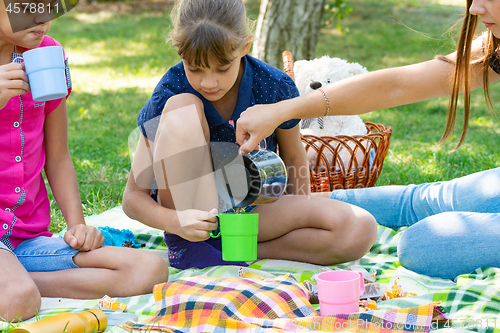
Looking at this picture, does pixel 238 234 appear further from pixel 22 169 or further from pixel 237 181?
pixel 22 169

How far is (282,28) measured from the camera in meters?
4.09

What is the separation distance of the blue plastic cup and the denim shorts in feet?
1.85

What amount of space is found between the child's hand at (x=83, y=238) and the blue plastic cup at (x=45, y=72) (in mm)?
516

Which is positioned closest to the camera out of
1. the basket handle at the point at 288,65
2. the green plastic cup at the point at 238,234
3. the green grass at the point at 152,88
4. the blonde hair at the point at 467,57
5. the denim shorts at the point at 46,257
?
the green plastic cup at the point at 238,234

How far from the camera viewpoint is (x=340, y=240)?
1936 millimetres

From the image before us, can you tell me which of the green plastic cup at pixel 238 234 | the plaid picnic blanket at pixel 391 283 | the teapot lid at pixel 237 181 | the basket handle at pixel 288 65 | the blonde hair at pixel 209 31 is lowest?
the plaid picnic blanket at pixel 391 283

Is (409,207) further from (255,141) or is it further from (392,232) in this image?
(255,141)

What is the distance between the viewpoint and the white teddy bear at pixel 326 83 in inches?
118

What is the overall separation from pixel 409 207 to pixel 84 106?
12.2 feet

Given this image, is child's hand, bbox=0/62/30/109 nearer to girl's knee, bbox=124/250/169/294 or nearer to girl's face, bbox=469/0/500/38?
girl's knee, bbox=124/250/169/294

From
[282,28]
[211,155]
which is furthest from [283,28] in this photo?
[211,155]

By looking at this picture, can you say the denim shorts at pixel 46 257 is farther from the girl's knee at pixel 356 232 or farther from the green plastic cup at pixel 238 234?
the girl's knee at pixel 356 232

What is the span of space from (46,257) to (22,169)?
323 millimetres

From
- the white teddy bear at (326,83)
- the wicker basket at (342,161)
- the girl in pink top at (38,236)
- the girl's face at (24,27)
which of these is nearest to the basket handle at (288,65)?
the wicker basket at (342,161)
